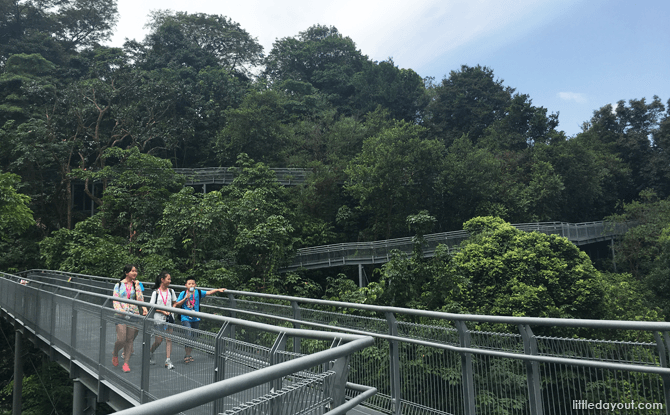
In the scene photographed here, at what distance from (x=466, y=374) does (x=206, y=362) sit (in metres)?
2.29

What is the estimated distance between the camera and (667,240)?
2459 cm

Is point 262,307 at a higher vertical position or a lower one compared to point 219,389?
lower

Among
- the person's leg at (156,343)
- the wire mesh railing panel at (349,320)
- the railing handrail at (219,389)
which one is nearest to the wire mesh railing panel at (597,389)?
the wire mesh railing panel at (349,320)

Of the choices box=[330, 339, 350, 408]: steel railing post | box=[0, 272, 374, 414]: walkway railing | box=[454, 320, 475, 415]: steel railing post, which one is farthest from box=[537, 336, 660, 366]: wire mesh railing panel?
box=[330, 339, 350, 408]: steel railing post

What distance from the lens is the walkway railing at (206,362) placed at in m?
2.07

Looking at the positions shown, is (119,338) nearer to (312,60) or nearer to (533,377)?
(533,377)

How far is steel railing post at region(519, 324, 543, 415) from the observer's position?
364 centimetres

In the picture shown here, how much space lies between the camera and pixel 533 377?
3.67 m

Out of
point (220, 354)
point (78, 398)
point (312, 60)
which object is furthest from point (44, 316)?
point (312, 60)

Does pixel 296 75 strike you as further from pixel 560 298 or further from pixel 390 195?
pixel 560 298

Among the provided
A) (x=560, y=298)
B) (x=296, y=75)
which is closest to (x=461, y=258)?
(x=560, y=298)

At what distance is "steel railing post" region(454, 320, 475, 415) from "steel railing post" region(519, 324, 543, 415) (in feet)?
1.64

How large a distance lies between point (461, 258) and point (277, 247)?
7734 mm

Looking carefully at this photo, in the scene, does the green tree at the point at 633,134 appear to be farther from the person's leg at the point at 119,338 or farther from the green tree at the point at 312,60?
the person's leg at the point at 119,338
